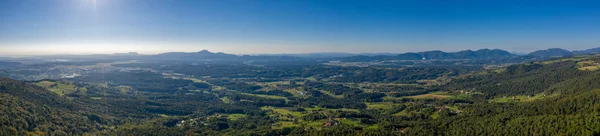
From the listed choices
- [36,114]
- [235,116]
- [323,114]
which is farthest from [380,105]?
[36,114]

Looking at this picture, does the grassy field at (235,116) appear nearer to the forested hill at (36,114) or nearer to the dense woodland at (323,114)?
the dense woodland at (323,114)

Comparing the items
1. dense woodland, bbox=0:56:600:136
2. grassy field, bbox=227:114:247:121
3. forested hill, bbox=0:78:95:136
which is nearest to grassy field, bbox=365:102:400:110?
dense woodland, bbox=0:56:600:136

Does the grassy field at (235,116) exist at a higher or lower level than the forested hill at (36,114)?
lower

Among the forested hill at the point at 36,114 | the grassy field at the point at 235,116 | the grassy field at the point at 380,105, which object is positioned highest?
the forested hill at the point at 36,114

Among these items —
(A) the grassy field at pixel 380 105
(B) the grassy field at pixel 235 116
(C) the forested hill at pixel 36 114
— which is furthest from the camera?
(A) the grassy field at pixel 380 105

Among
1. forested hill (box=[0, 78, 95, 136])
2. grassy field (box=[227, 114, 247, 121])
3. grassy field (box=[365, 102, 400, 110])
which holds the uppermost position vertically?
forested hill (box=[0, 78, 95, 136])

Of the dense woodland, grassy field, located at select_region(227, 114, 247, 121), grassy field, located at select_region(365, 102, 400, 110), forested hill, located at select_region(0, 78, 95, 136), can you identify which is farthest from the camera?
grassy field, located at select_region(365, 102, 400, 110)

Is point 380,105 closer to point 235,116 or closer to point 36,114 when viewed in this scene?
point 235,116

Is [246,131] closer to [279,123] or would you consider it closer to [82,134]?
[279,123]

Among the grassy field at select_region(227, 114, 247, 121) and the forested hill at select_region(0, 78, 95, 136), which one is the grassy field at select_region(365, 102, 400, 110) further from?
the forested hill at select_region(0, 78, 95, 136)

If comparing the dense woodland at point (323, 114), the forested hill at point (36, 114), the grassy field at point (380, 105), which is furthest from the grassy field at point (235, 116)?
the grassy field at point (380, 105)

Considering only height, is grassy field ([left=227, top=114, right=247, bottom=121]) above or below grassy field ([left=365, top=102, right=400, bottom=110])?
below
